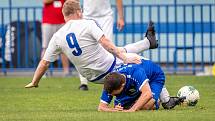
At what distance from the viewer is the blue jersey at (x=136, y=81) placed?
40.9 feet

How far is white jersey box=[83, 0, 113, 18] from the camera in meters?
16.3

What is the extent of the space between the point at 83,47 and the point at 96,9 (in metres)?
3.19

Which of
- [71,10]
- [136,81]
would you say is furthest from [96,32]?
[136,81]

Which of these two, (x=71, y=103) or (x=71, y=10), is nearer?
(x=71, y=10)

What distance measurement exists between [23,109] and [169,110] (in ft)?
6.96

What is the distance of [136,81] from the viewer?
1244cm

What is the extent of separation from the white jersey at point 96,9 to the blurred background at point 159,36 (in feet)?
20.9

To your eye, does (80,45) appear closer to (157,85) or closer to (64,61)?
(157,85)

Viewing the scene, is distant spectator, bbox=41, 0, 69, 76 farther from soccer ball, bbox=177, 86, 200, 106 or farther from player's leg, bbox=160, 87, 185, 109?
player's leg, bbox=160, 87, 185, 109

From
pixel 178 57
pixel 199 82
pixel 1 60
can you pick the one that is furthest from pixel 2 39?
pixel 199 82

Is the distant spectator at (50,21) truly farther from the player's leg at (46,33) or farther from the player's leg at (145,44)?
the player's leg at (145,44)

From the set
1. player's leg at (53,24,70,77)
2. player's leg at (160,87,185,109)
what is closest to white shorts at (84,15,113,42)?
player's leg at (160,87,185,109)

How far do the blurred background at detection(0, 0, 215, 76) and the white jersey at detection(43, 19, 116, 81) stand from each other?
9.29m

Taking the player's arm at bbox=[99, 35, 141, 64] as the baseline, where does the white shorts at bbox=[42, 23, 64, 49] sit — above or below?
below
